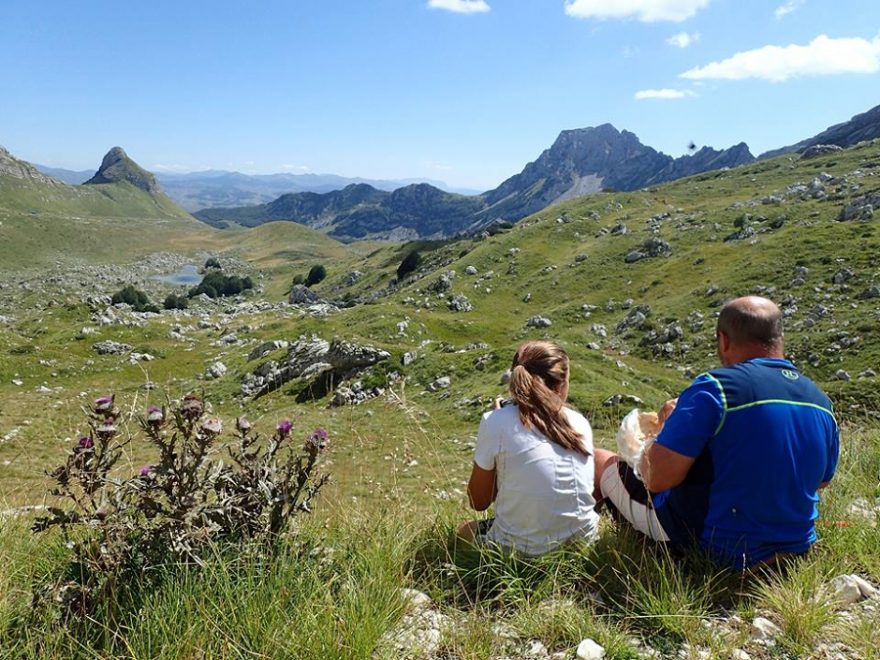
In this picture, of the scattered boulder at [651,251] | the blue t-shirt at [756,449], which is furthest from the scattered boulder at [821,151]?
the blue t-shirt at [756,449]

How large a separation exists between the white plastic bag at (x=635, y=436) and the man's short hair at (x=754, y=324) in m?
1.22

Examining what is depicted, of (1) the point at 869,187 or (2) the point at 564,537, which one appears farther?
(1) the point at 869,187

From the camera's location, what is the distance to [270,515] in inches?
165

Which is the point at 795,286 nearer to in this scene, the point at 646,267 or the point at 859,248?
the point at 859,248

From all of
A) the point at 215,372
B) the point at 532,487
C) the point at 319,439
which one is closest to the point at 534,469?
the point at 532,487

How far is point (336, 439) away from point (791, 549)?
15937mm

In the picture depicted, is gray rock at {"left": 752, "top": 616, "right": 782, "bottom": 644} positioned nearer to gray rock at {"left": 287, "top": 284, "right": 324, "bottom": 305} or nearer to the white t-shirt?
the white t-shirt

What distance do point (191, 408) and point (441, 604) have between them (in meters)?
2.46

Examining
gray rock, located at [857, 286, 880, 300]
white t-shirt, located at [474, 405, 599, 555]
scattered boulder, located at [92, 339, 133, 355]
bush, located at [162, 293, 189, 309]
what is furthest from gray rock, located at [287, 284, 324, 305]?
white t-shirt, located at [474, 405, 599, 555]

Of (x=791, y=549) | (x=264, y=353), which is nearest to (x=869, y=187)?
(x=264, y=353)

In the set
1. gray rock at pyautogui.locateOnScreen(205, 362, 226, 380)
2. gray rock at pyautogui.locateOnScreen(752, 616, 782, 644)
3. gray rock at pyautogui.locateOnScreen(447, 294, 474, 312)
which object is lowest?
gray rock at pyautogui.locateOnScreen(205, 362, 226, 380)

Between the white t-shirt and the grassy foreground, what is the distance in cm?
20

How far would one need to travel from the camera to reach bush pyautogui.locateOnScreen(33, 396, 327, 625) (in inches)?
134

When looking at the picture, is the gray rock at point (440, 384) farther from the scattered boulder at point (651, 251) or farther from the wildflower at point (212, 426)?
the scattered boulder at point (651, 251)
